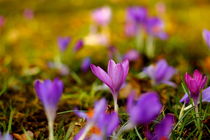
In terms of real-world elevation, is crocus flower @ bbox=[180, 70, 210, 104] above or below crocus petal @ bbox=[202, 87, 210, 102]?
above

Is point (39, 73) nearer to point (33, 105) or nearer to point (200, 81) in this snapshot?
point (33, 105)

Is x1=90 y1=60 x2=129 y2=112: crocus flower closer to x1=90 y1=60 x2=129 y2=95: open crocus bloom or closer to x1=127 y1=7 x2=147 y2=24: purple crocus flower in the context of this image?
x1=90 y1=60 x2=129 y2=95: open crocus bloom

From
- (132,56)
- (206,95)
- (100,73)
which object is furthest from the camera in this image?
(132,56)

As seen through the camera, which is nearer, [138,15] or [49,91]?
[49,91]

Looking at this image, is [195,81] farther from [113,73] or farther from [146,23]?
[146,23]

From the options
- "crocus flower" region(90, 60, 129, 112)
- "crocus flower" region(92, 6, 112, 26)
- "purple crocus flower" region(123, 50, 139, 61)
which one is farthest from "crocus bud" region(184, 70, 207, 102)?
"crocus flower" region(92, 6, 112, 26)

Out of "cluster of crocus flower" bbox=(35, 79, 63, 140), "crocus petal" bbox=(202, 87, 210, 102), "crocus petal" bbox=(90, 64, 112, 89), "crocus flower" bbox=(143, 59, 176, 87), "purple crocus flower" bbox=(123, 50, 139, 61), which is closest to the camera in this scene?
"cluster of crocus flower" bbox=(35, 79, 63, 140)

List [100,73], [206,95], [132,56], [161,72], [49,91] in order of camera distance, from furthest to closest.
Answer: [132,56]
[161,72]
[206,95]
[100,73]
[49,91]

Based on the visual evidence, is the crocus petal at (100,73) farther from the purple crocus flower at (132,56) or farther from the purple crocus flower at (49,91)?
the purple crocus flower at (132,56)

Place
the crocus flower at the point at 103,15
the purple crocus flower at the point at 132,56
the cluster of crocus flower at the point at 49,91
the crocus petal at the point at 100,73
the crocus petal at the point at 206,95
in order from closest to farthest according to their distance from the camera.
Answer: the cluster of crocus flower at the point at 49,91
the crocus petal at the point at 100,73
the crocus petal at the point at 206,95
the purple crocus flower at the point at 132,56
the crocus flower at the point at 103,15

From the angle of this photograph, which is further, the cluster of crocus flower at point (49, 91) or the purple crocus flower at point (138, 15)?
the purple crocus flower at point (138, 15)

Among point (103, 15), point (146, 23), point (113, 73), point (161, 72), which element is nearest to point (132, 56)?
point (146, 23)

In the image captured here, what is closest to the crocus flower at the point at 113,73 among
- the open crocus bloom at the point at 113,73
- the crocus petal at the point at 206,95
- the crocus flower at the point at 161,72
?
the open crocus bloom at the point at 113,73
